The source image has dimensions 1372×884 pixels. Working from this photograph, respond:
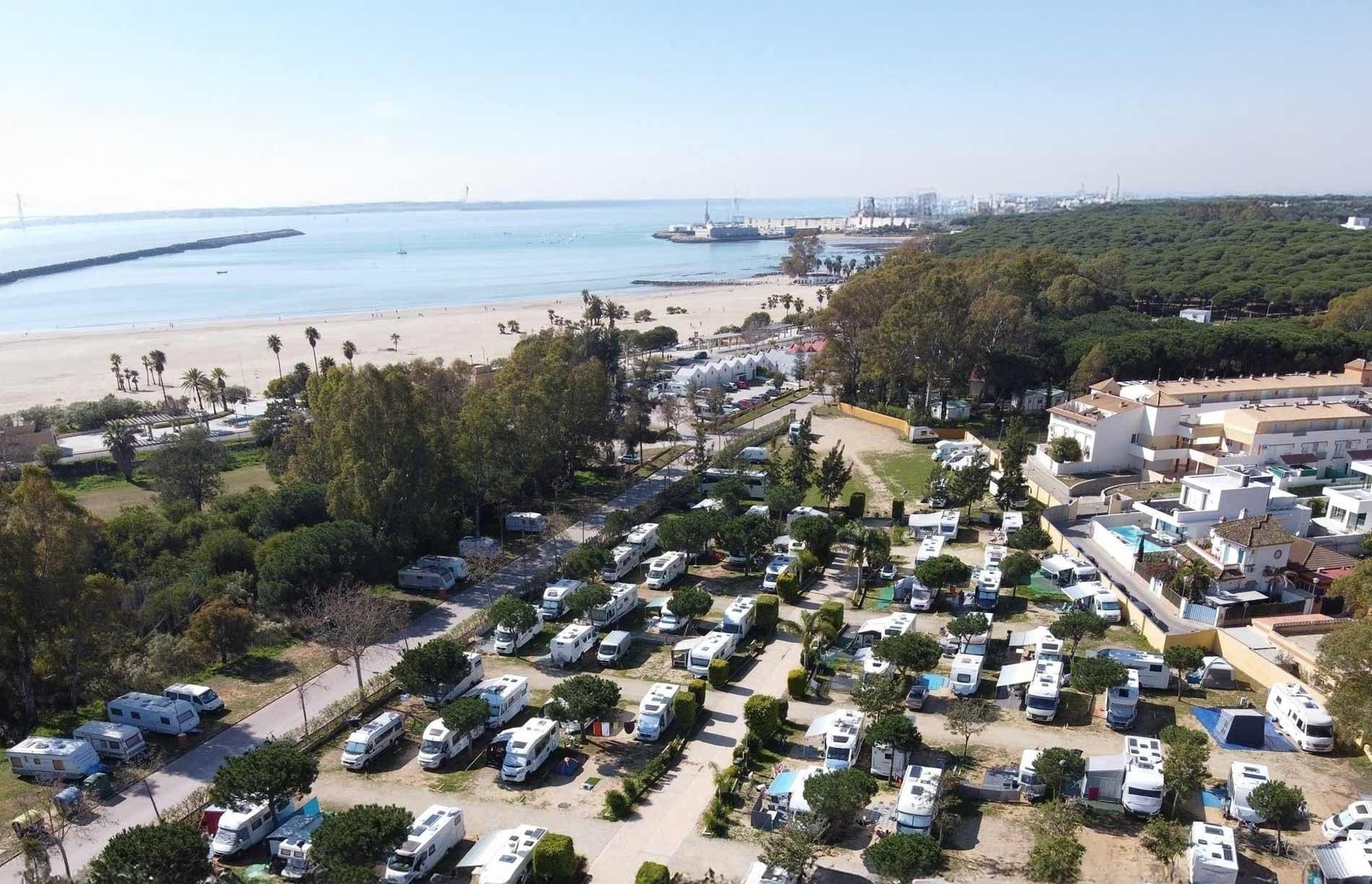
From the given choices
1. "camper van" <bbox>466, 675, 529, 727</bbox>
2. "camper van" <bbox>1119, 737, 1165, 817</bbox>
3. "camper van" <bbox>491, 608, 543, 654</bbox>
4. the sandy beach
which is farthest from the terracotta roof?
the sandy beach

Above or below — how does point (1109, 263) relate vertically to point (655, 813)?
above

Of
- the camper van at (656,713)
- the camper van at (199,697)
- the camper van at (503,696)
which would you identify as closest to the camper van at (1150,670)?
the camper van at (656,713)

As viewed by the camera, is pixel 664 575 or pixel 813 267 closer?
pixel 664 575

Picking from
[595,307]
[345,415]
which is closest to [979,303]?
[595,307]

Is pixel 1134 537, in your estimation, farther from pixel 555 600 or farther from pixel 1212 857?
pixel 555 600

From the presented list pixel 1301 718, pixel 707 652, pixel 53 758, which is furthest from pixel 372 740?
pixel 1301 718

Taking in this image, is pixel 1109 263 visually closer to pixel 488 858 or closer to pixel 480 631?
pixel 480 631
